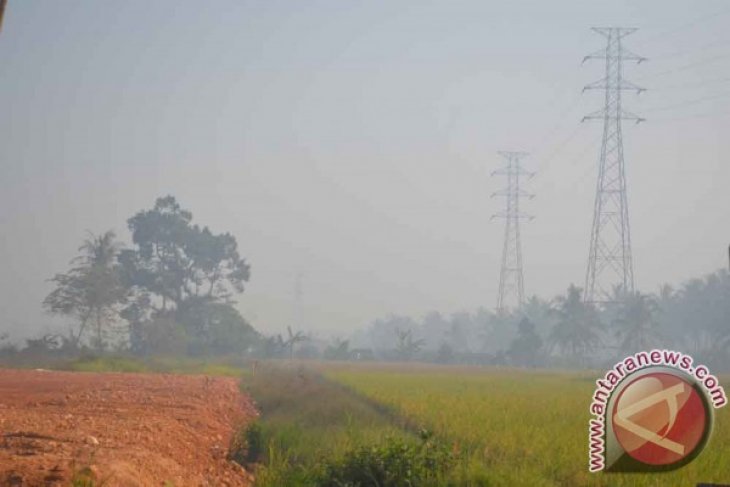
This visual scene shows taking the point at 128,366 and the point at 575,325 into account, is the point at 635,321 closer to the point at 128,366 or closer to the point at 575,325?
the point at 575,325

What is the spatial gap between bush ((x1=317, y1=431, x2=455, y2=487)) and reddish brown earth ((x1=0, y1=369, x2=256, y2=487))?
6.62 feet

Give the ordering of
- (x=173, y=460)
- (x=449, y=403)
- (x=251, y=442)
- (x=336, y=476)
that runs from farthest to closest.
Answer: (x=449, y=403) → (x=251, y=442) → (x=173, y=460) → (x=336, y=476)

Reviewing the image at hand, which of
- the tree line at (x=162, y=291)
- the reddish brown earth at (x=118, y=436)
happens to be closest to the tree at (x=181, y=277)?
the tree line at (x=162, y=291)

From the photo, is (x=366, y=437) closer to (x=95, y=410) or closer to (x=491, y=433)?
(x=491, y=433)

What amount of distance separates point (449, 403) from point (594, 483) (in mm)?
10904

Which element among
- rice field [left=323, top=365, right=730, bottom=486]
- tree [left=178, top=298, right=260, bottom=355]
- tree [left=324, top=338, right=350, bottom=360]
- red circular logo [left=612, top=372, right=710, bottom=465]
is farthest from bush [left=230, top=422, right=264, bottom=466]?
tree [left=324, top=338, right=350, bottom=360]

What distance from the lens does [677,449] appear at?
7918 mm

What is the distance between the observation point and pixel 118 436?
13.2 m

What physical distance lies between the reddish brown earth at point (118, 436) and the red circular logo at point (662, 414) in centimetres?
538

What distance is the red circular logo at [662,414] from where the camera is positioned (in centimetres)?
744

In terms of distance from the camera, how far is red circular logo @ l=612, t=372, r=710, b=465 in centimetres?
744

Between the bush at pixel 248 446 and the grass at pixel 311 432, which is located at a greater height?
the grass at pixel 311 432

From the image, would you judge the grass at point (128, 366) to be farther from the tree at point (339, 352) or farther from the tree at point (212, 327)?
the tree at point (339, 352)

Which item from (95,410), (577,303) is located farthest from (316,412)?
(577,303)
